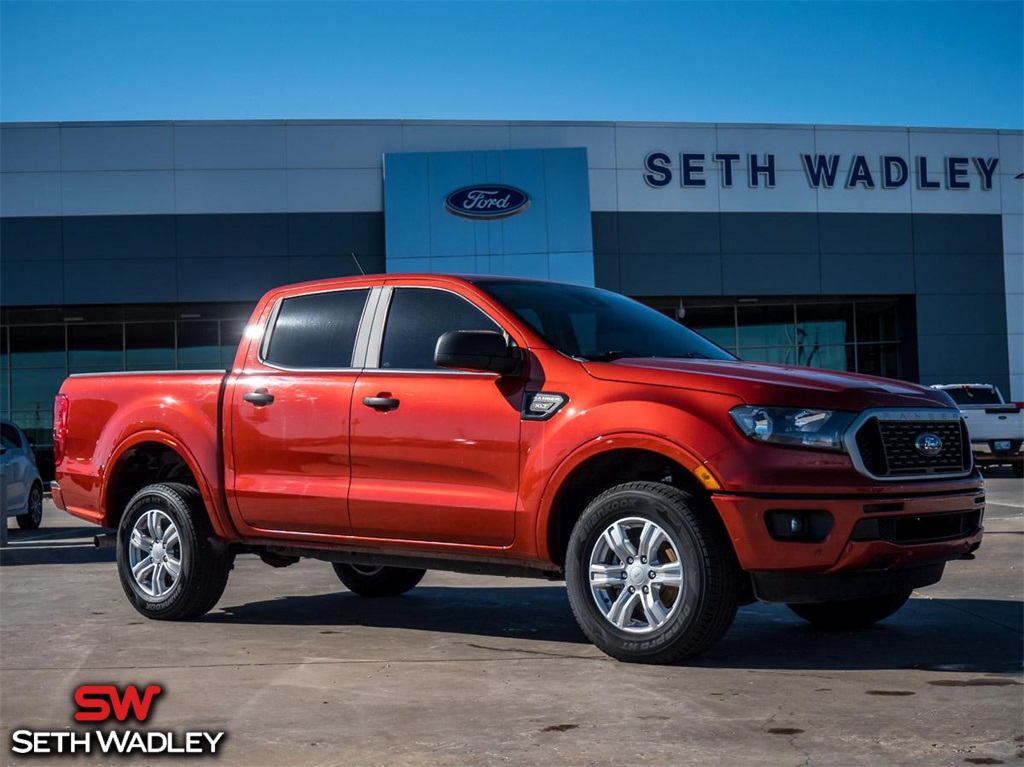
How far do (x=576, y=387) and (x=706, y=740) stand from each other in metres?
2.11

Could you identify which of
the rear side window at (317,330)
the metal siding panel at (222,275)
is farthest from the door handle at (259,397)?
the metal siding panel at (222,275)

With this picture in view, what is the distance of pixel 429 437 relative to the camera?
6.51 meters

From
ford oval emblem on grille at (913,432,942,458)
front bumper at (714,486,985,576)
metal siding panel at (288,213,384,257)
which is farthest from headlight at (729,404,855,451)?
metal siding panel at (288,213,384,257)

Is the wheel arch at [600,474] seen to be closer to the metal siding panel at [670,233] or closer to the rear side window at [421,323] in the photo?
the rear side window at [421,323]

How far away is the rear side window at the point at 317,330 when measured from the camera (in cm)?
725

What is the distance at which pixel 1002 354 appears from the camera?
118 ft

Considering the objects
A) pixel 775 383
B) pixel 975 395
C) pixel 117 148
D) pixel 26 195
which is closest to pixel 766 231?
pixel 975 395

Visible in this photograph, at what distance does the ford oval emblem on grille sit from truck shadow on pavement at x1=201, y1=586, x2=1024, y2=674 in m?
0.96

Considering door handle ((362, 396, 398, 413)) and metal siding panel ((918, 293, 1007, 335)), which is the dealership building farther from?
door handle ((362, 396, 398, 413))

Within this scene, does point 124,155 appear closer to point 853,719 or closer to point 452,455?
point 452,455

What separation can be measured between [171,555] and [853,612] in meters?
3.97

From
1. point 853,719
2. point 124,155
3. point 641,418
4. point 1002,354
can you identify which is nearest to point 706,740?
point 853,719

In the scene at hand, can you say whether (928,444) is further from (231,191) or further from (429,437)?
(231,191)

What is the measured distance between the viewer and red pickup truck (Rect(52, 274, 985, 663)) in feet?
18.5
